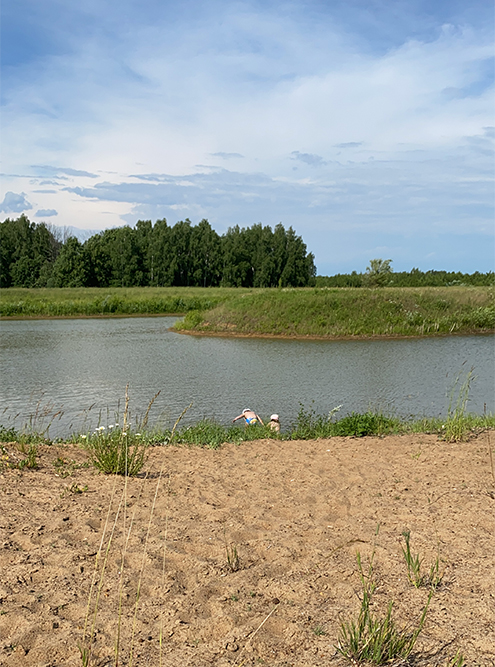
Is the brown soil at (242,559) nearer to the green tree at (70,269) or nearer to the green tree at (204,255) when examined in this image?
the green tree at (70,269)

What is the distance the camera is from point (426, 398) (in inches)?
566

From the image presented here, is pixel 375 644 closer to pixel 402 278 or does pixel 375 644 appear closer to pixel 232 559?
pixel 232 559

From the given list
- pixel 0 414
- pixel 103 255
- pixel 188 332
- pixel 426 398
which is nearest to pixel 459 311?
pixel 188 332

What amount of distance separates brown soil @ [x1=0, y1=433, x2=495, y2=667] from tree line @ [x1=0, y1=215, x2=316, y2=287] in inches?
3181

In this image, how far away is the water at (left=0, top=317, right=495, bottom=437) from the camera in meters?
13.3

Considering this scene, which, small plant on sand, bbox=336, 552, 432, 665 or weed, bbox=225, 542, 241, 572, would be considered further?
weed, bbox=225, 542, 241, 572

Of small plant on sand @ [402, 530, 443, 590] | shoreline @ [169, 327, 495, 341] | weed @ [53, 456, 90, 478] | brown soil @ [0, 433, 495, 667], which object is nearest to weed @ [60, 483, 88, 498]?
brown soil @ [0, 433, 495, 667]

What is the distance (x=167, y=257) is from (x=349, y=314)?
59.2 m

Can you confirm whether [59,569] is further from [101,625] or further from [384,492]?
[384,492]

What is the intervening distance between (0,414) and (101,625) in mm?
10880

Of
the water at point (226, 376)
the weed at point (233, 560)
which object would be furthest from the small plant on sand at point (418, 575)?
the water at point (226, 376)

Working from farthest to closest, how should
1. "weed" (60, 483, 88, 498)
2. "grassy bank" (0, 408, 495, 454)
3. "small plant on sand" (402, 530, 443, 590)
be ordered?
"grassy bank" (0, 408, 495, 454)
"weed" (60, 483, 88, 498)
"small plant on sand" (402, 530, 443, 590)

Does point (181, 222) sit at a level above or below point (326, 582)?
above

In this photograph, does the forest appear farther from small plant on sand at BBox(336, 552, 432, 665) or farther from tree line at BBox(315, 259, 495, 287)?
small plant on sand at BBox(336, 552, 432, 665)
